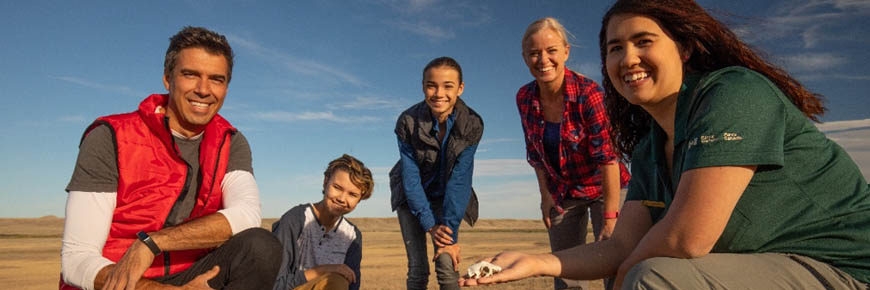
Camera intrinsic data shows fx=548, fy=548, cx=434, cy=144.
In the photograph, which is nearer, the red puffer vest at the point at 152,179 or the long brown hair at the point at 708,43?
the long brown hair at the point at 708,43

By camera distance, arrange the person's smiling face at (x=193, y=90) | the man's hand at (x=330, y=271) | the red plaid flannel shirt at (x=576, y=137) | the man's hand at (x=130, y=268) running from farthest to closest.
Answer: the man's hand at (x=330, y=271) < the red plaid flannel shirt at (x=576, y=137) < the person's smiling face at (x=193, y=90) < the man's hand at (x=130, y=268)

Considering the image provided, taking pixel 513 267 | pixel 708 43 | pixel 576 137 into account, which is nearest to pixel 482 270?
pixel 513 267

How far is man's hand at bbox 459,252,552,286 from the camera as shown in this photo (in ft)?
6.08

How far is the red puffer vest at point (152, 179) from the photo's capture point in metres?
2.80

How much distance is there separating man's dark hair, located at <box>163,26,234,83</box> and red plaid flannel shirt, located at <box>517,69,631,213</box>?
2.26 metres

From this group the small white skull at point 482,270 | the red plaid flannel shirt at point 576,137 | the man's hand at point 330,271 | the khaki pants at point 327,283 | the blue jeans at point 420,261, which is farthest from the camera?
the blue jeans at point 420,261

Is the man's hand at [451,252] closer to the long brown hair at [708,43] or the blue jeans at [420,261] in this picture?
the blue jeans at [420,261]

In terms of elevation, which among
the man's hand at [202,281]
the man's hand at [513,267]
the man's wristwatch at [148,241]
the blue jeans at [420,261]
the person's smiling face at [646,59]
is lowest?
the blue jeans at [420,261]

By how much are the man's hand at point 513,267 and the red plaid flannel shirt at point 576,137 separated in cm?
201

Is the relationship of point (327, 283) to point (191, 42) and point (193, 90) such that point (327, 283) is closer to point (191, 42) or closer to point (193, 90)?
point (193, 90)

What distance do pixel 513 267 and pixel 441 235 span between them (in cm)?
253

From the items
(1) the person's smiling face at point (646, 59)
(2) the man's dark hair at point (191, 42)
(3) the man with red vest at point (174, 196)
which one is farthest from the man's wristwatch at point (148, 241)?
(1) the person's smiling face at point (646, 59)

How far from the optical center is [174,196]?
2947 mm

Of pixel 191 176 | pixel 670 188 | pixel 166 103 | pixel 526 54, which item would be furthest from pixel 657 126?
pixel 166 103
